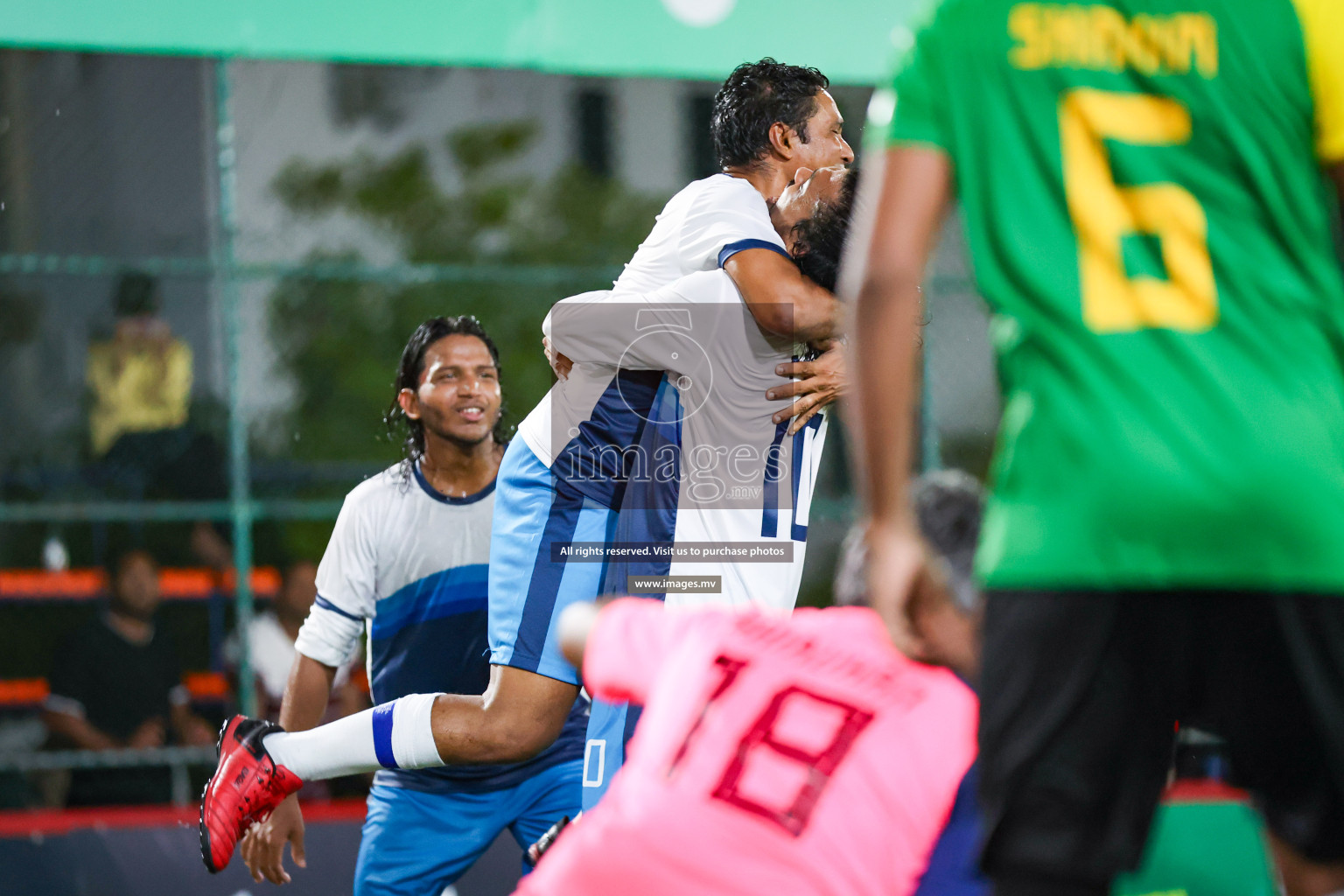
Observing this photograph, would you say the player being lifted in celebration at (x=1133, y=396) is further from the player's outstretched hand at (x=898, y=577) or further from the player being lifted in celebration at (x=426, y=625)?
the player being lifted in celebration at (x=426, y=625)

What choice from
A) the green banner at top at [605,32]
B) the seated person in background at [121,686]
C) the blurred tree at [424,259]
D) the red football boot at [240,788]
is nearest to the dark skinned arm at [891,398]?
the red football boot at [240,788]

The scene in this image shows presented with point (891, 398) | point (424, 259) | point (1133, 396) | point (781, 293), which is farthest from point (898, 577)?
point (424, 259)

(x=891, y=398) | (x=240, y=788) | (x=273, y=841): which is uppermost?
(x=891, y=398)

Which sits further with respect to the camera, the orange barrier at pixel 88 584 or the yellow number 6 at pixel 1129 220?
the orange barrier at pixel 88 584

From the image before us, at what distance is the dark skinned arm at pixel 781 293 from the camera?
3.29 m

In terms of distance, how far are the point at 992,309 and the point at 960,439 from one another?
671 centimetres

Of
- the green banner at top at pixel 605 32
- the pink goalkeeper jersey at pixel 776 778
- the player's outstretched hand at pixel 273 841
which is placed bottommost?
the player's outstretched hand at pixel 273 841

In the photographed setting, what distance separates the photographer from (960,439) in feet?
26.4

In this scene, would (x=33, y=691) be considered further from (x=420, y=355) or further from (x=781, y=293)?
(x=781, y=293)

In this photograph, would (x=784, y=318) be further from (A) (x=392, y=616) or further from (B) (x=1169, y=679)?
(B) (x=1169, y=679)

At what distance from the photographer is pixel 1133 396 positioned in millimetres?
1348

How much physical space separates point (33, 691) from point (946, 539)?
647 cm

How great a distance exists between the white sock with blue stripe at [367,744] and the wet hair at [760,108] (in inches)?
68.3

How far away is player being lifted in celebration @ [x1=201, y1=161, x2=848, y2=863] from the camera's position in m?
3.21
